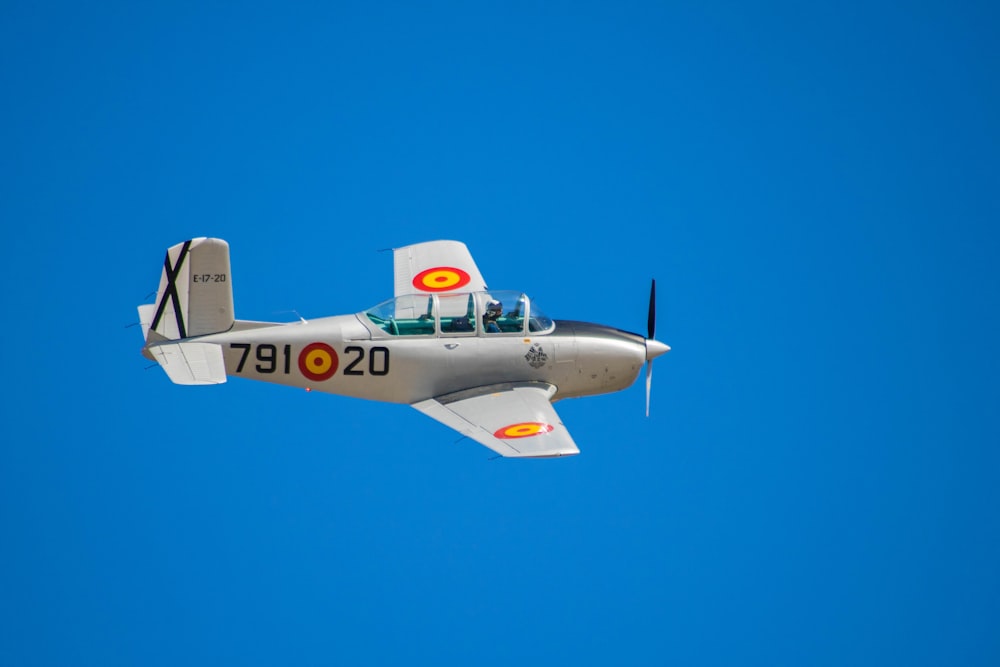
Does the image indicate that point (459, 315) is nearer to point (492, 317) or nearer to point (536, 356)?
point (492, 317)

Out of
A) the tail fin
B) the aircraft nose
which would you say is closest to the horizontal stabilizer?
the tail fin

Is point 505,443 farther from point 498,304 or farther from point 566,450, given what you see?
point 498,304

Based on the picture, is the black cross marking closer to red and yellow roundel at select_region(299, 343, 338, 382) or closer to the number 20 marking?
red and yellow roundel at select_region(299, 343, 338, 382)

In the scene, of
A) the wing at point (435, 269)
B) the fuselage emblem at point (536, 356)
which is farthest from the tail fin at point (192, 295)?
the fuselage emblem at point (536, 356)

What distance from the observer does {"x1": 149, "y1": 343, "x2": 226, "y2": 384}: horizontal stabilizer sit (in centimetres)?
1914

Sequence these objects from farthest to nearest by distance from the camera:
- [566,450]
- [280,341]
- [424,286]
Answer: [424,286]
[280,341]
[566,450]

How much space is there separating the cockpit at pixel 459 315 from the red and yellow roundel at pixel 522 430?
1.55 metres

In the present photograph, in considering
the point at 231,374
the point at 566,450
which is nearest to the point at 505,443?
the point at 566,450

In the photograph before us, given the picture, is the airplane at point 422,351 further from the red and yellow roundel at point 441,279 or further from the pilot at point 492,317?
the red and yellow roundel at point 441,279

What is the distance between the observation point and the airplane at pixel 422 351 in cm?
1969

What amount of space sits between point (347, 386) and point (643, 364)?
11.9 feet

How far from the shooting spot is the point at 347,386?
67.4ft

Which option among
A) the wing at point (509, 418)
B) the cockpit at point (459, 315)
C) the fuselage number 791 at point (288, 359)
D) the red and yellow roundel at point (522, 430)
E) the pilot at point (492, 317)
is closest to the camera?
the wing at point (509, 418)

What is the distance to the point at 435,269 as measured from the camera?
22.6 meters
